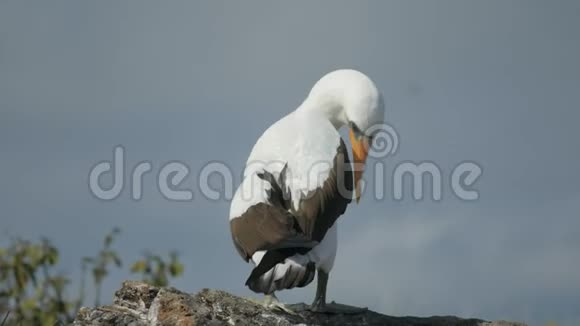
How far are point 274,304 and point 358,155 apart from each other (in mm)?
2376

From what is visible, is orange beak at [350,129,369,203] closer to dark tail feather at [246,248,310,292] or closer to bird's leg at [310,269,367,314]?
bird's leg at [310,269,367,314]

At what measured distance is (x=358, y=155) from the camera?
473 inches

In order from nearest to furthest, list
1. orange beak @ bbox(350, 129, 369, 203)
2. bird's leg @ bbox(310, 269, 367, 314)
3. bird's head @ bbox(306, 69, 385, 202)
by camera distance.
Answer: bird's leg @ bbox(310, 269, 367, 314) < orange beak @ bbox(350, 129, 369, 203) < bird's head @ bbox(306, 69, 385, 202)

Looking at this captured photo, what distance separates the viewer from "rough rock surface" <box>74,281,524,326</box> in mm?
9359

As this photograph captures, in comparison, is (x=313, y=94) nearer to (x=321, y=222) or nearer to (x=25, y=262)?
(x=321, y=222)

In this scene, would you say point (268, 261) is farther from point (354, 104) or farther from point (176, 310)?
point (354, 104)

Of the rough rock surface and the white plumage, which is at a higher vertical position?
the white plumage

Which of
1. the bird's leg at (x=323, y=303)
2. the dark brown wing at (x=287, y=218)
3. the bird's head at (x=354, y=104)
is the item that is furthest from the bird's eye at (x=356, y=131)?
the bird's leg at (x=323, y=303)

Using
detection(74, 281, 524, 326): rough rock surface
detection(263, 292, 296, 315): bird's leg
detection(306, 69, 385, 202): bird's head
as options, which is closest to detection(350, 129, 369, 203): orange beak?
detection(306, 69, 385, 202): bird's head

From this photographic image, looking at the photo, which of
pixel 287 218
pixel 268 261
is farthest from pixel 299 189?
pixel 268 261

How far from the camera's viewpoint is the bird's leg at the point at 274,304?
1038 centimetres

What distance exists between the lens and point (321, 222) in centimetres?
1048

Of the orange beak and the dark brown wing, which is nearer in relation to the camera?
the dark brown wing

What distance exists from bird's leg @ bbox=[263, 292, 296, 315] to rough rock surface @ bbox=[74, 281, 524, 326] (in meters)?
0.09
